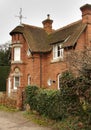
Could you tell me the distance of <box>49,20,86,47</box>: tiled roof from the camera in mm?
26648

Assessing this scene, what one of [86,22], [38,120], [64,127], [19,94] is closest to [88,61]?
[64,127]

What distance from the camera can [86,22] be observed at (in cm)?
2755

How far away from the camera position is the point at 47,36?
33.9m

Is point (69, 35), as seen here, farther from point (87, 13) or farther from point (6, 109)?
point (6, 109)

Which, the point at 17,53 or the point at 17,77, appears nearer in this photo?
the point at 17,53

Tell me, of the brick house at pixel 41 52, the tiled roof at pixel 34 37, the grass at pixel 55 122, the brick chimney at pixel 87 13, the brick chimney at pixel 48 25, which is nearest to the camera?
the grass at pixel 55 122

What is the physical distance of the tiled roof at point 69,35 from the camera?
26.6 meters

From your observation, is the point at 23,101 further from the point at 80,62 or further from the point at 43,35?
the point at 43,35

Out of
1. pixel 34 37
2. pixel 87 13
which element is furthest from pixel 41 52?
pixel 87 13

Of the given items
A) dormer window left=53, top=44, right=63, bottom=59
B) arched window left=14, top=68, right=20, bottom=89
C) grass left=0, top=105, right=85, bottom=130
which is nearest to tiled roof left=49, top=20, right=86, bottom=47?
dormer window left=53, top=44, right=63, bottom=59

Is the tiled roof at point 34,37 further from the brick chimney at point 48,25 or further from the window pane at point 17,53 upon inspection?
the window pane at point 17,53

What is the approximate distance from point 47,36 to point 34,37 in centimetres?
245

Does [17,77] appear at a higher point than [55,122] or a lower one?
higher

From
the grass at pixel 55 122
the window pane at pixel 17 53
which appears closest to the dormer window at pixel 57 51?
the window pane at pixel 17 53
